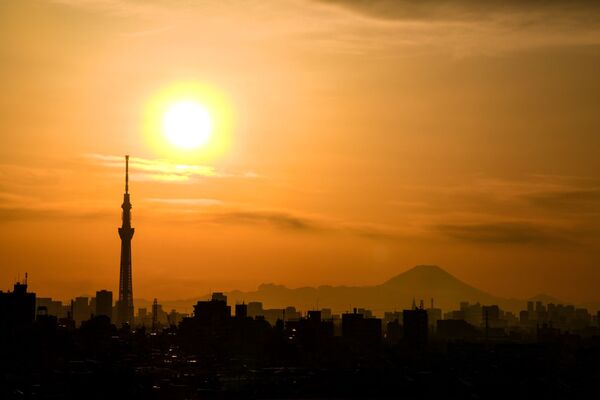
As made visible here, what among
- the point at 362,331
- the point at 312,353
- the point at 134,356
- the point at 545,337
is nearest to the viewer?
the point at 134,356

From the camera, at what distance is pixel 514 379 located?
112 m

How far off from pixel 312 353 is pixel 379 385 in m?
19.8

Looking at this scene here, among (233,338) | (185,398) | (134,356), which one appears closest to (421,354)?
(233,338)

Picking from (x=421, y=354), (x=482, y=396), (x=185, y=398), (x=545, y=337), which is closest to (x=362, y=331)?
(x=421, y=354)

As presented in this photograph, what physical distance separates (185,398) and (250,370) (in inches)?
1046

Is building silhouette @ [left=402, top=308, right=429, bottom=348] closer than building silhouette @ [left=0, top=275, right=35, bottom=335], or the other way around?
building silhouette @ [left=0, top=275, right=35, bottom=335]

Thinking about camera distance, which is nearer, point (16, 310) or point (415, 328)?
point (16, 310)

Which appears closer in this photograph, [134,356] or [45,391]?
A: [45,391]

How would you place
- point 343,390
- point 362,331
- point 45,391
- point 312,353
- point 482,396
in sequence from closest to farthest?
point 45,391 → point 482,396 → point 343,390 → point 312,353 → point 362,331

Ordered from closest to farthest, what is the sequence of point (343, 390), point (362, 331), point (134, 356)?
point (343, 390) → point (134, 356) → point (362, 331)

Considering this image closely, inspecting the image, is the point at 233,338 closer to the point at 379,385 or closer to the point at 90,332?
the point at 90,332

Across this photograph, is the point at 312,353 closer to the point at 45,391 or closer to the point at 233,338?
the point at 233,338

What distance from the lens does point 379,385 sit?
120438 millimetres

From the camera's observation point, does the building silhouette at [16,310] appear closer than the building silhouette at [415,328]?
Yes
